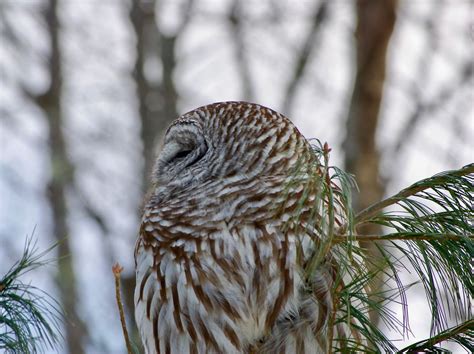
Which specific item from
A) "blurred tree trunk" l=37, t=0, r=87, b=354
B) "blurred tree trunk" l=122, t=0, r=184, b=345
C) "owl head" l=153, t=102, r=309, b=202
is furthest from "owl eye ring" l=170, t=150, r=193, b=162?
"blurred tree trunk" l=37, t=0, r=87, b=354

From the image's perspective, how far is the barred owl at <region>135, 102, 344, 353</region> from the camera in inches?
128

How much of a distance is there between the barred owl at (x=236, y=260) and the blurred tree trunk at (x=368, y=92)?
3553 mm

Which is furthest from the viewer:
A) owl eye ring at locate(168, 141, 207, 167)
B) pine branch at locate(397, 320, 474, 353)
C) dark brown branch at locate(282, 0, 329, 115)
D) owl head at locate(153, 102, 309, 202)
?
dark brown branch at locate(282, 0, 329, 115)

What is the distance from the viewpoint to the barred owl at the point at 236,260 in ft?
10.7

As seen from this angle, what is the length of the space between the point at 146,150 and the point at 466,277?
739 cm

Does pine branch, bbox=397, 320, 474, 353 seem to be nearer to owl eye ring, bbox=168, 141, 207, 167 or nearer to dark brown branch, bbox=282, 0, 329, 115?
owl eye ring, bbox=168, 141, 207, 167

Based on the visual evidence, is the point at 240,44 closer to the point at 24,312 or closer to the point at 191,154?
the point at 191,154

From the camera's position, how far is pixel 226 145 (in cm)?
384

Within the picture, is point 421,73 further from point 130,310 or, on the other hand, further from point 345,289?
point 345,289

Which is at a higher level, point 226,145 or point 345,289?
point 226,145

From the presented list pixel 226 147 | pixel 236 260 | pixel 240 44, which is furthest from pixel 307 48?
pixel 236 260

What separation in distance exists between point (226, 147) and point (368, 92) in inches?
146

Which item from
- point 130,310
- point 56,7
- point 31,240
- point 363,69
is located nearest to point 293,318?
point 31,240

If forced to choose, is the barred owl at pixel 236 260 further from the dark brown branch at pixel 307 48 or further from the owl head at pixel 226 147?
the dark brown branch at pixel 307 48
